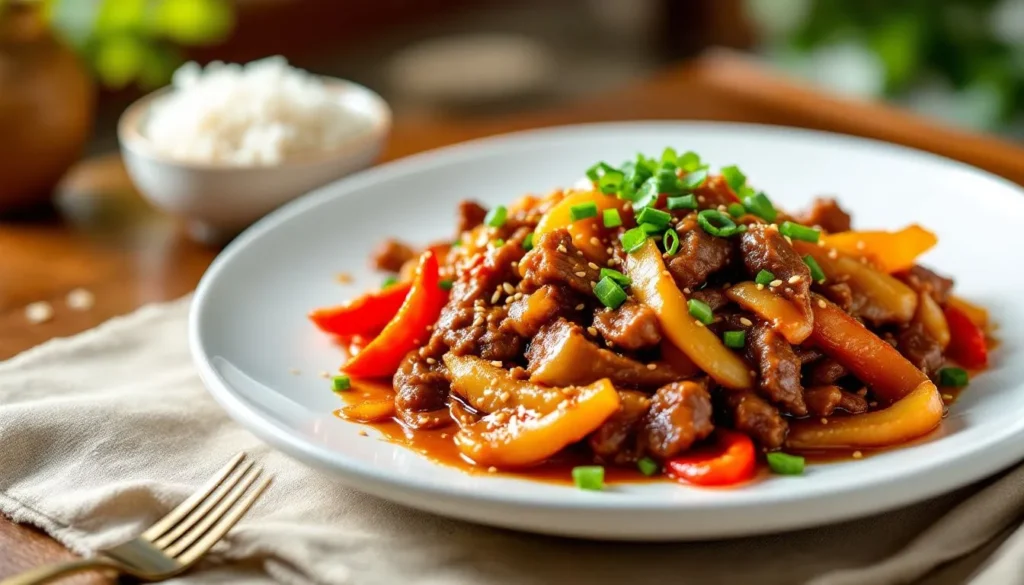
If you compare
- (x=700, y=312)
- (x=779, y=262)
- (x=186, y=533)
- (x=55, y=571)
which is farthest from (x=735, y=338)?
(x=55, y=571)

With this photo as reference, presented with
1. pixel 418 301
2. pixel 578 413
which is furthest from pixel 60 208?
pixel 578 413

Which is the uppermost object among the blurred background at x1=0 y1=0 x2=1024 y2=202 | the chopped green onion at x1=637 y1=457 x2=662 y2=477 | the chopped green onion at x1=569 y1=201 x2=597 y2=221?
the chopped green onion at x1=569 y1=201 x2=597 y2=221

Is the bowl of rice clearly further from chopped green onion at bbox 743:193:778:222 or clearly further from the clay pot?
chopped green onion at bbox 743:193:778:222

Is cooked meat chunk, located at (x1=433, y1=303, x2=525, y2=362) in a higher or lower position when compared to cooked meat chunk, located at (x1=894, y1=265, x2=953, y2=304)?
lower

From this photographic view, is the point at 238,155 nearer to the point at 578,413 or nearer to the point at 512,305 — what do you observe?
the point at 512,305

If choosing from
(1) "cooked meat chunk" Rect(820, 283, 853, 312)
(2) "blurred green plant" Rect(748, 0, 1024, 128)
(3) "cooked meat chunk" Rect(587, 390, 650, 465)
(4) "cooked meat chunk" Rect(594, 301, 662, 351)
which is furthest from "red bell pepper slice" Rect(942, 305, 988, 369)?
(2) "blurred green plant" Rect(748, 0, 1024, 128)

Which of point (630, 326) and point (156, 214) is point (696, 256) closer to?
point (630, 326)

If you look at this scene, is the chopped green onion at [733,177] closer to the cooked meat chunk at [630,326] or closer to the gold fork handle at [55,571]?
the cooked meat chunk at [630,326]

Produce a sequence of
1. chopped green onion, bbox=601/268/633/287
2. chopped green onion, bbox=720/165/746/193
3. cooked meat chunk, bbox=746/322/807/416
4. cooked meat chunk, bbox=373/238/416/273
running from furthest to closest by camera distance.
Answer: cooked meat chunk, bbox=373/238/416/273
chopped green onion, bbox=720/165/746/193
chopped green onion, bbox=601/268/633/287
cooked meat chunk, bbox=746/322/807/416
